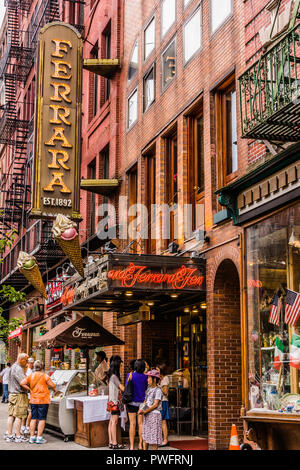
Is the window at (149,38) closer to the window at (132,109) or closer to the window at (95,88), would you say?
the window at (132,109)

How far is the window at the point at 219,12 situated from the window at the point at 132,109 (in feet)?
17.0

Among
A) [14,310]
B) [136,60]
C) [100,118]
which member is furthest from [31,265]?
[14,310]

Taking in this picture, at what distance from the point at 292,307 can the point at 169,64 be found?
9.26m

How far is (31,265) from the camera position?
898 inches

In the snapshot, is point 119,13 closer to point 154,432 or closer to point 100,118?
point 100,118

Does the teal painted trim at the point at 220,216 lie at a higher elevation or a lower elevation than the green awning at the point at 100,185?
lower

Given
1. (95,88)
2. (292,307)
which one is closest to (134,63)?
(95,88)

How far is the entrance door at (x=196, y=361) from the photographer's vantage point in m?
16.3

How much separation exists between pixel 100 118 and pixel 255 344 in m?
13.8

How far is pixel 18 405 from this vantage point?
14781 millimetres

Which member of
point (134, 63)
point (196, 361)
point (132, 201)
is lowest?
point (196, 361)

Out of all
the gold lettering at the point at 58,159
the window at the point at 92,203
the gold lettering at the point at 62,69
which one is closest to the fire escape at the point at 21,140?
the window at the point at 92,203

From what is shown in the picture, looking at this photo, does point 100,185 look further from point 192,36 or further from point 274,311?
point 274,311

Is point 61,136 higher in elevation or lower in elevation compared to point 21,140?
lower
